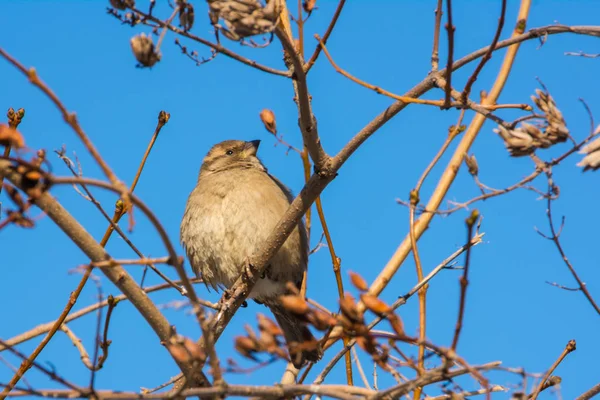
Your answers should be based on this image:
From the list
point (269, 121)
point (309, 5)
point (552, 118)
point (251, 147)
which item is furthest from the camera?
point (251, 147)

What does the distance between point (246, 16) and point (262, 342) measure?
4.03 ft

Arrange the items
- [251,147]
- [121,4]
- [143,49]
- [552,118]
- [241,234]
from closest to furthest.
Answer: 1. [552,118]
2. [143,49]
3. [121,4]
4. [241,234]
5. [251,147]

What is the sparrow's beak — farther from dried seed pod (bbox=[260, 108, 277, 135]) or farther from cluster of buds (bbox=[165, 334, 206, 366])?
cluster of buds (bbox=[165, 334, 206, 366])

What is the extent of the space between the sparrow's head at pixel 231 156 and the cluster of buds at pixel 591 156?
4.66 meters

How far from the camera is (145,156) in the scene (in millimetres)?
4387

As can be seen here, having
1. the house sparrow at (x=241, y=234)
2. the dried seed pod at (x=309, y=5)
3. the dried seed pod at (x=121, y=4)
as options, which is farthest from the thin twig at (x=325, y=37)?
the house sparrow at (x=241, y=234)

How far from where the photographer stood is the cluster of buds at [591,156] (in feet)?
8.46

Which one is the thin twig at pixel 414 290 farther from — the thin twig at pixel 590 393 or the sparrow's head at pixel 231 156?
the sparrow's head at pixel 231 156

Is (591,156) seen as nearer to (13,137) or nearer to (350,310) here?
(350,310)

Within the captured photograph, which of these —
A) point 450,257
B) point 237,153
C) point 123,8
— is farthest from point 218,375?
point 237,153

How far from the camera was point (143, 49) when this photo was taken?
9.18 ft

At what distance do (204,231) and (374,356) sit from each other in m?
3.89

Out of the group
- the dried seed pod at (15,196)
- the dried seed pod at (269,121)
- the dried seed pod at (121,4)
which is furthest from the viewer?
the dried seed pod at (269,121)

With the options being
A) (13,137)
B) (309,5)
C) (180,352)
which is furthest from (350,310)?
(309,5)
